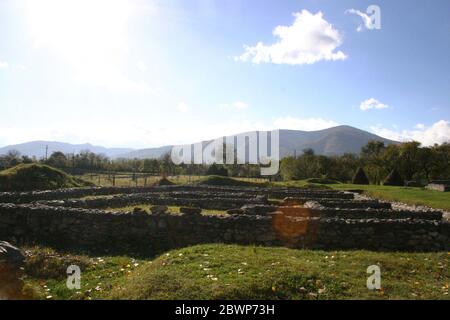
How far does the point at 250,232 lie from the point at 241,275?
4.60 meters

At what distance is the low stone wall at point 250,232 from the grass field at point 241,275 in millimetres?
1518

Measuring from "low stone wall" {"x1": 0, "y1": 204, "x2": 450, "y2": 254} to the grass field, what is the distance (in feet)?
4.98

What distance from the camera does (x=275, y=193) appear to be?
3256cm

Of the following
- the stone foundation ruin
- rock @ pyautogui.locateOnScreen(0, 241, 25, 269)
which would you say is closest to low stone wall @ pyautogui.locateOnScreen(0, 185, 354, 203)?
the stone foundation ruin

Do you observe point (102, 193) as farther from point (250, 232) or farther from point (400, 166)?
point (400, 166)

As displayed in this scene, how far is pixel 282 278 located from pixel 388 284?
95.3 inches

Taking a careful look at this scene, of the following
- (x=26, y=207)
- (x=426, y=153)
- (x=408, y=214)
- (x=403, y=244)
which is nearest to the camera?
(x=403, y=244)

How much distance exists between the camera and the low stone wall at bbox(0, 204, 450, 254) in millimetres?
13023

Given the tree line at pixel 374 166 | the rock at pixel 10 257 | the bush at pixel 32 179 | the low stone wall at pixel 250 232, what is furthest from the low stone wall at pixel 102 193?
the tree line at pixel 374 166

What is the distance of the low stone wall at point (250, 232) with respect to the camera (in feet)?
42.7

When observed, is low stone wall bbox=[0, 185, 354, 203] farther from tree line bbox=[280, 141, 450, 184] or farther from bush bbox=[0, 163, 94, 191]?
tree line bbox=[280, 141, 450, 184]
